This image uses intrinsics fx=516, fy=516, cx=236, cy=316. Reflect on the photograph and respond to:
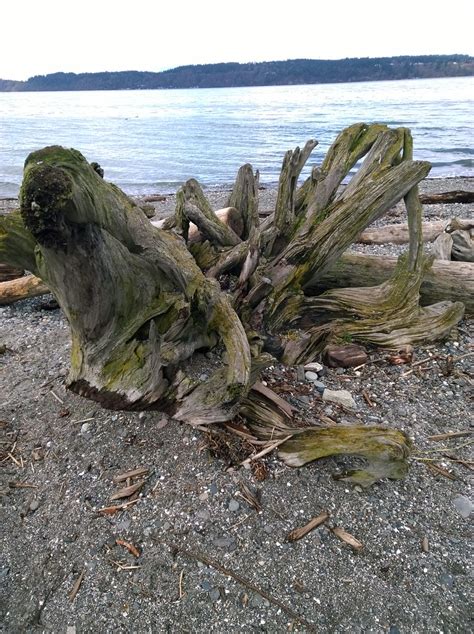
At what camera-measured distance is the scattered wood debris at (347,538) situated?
2.75 m

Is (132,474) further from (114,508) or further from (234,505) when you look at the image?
(234,505)

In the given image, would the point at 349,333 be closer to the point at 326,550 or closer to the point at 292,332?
the point at 292,332

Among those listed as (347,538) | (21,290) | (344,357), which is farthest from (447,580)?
(21,290)

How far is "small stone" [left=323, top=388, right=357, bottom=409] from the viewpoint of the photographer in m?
3.79

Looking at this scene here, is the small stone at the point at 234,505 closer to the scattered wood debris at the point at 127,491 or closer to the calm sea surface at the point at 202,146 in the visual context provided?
the scattered wood debris at the point at 127,491

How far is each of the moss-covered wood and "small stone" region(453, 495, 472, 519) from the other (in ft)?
1.19

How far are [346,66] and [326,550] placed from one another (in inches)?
6094

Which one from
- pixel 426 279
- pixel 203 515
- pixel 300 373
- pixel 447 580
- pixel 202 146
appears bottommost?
pixel 202 146

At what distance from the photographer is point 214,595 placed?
101 inches

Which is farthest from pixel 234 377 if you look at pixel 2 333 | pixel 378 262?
pixel 2 333

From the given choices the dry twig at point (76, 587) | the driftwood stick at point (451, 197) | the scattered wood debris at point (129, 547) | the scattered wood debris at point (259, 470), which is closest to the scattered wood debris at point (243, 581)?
the scattered wood debris at point (129, 547)

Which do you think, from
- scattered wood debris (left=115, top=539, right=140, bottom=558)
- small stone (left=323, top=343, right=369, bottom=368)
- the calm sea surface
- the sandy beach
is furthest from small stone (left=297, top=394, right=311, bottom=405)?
the calm sea surface

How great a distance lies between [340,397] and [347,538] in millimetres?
1214

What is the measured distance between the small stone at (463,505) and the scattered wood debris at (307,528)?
0.77 m
